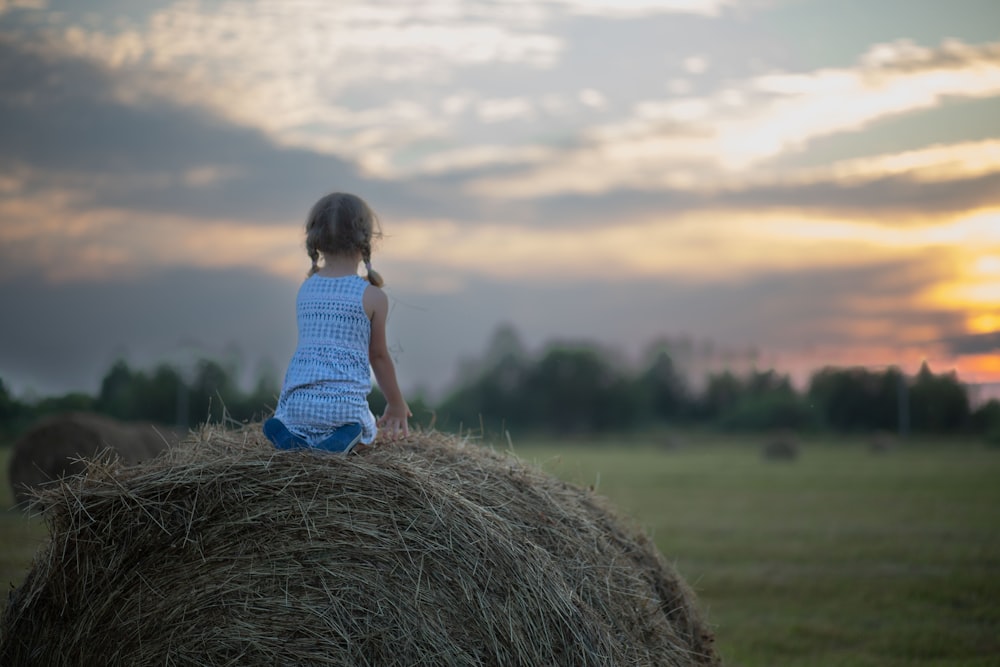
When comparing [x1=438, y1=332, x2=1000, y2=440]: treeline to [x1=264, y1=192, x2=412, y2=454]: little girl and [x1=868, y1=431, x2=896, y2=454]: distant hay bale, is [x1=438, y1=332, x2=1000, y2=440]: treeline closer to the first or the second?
[x1=868, y1=431, x2=896, y2=454]: distant hay bale

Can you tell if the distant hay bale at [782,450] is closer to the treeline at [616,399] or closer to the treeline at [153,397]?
the treeline at [616,399]

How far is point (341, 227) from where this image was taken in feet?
15.9

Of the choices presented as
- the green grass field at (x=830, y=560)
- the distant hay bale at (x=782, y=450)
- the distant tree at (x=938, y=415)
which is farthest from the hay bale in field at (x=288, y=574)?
the distant hay bale at (x=782, y=450)

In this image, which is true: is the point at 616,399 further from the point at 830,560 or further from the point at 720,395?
the point at 830,560

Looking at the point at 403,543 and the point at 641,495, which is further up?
the point at 403,543

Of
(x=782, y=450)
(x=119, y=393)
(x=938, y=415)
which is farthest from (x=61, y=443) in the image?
(x=938, y=415)

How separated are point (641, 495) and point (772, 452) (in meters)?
20.4

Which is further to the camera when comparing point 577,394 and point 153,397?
point 577,394

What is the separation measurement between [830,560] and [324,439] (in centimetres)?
956

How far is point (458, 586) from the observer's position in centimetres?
440

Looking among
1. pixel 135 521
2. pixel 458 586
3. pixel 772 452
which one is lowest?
pixel 772 452

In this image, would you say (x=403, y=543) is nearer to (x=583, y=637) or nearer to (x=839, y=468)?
(x=583, y=637)

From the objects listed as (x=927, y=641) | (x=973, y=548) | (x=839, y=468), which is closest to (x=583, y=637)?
(x=927, y=641)

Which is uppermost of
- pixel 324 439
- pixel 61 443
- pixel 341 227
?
pixel 341 227
